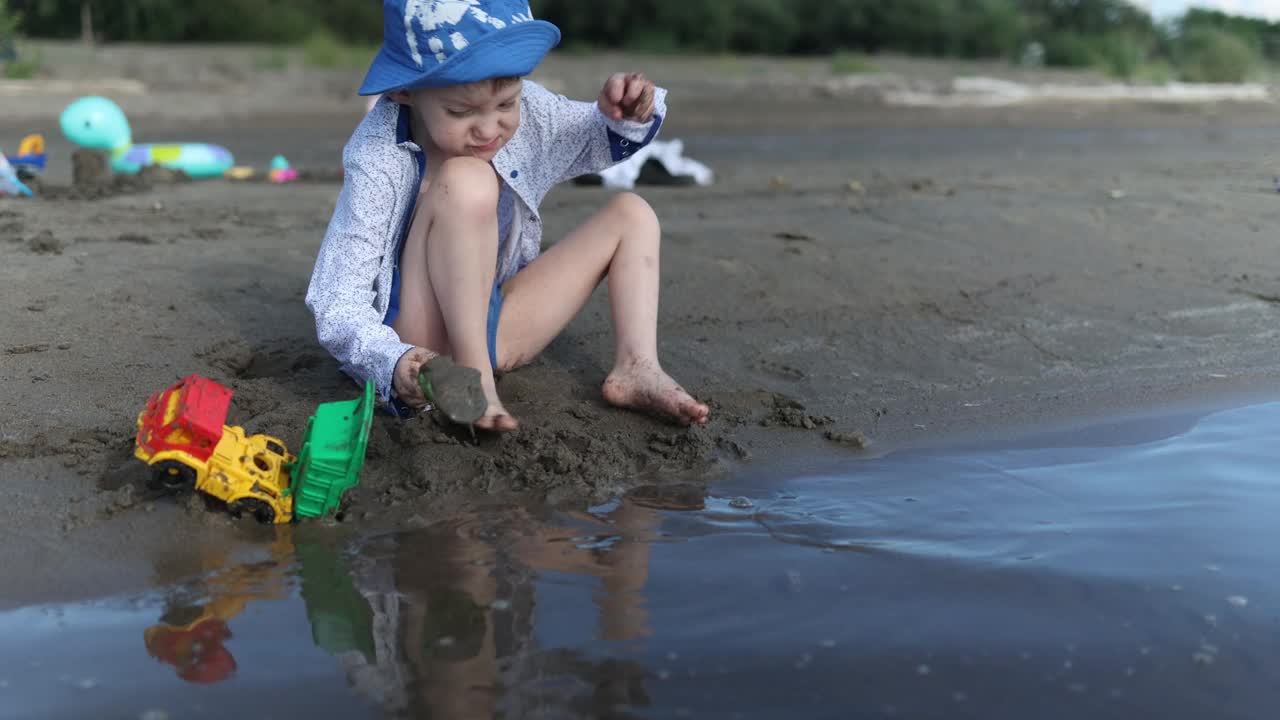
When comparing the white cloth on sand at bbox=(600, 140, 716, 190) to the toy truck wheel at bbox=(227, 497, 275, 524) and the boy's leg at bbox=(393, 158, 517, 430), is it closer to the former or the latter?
the boy's leg at bbox=(393, 158, 517, 430)

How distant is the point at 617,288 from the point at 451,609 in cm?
114

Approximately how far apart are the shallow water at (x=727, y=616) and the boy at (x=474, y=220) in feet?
1.34

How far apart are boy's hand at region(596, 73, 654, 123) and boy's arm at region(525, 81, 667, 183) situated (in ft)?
0.10

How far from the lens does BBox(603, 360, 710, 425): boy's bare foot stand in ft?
9.51

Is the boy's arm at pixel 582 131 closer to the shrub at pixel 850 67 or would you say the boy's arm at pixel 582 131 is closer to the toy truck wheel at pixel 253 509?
the toy truck wheel at pixel 253 509

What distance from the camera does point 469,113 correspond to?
2621 millimetres

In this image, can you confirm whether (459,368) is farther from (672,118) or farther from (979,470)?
(672,118)

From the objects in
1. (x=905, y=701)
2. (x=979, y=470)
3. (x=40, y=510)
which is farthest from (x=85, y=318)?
(x=905, y=701)

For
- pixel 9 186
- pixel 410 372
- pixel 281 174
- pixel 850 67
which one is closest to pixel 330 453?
pixel 410 372

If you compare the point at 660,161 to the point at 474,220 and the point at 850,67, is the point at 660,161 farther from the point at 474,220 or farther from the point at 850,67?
the point at 850,67

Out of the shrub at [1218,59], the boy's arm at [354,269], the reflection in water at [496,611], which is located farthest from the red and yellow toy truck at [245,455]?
the shrub at [1218,59]

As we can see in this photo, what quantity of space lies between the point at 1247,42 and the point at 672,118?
13518mm

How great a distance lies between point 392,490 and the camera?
8.41ft

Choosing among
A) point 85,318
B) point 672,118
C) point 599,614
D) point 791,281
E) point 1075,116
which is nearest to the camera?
point 599,614
